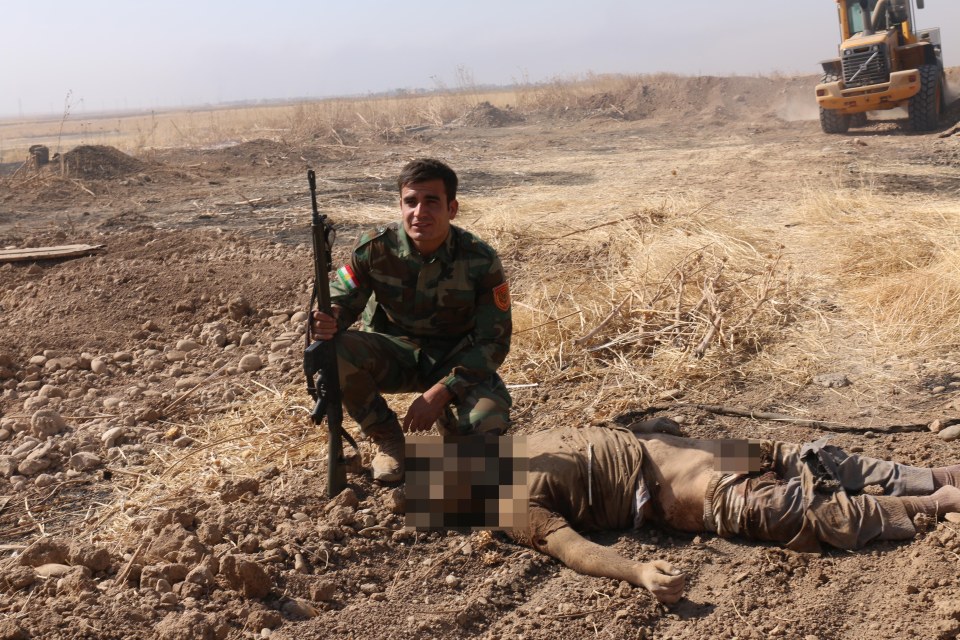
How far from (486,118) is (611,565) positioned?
23580 mm

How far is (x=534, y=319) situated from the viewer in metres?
5.27

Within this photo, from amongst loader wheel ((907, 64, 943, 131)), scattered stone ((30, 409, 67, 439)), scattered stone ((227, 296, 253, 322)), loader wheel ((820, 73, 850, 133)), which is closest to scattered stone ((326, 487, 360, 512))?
scattered stone ((30, 409, 67, 439))

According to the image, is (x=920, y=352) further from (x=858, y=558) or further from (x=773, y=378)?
(x=858, y=558)

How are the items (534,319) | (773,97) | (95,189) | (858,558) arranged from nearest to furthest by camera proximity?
(858,558) < (534,319) < (95,189) < (773,97)

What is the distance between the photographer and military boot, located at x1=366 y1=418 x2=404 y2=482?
353 cm

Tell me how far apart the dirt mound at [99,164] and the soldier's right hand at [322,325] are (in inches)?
438

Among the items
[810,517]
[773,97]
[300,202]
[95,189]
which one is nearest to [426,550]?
[810,517]

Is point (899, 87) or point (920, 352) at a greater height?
point (899, 87)

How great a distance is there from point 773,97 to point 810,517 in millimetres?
29021

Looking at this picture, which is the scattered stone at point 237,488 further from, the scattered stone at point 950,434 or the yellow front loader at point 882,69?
the yellow front loader at point 882,69

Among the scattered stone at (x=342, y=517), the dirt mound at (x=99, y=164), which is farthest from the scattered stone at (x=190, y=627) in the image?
the dirt mound at (x=99, y=164)

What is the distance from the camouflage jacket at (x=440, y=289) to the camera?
3492 mm

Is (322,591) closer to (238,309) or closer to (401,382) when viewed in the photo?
(401,382)

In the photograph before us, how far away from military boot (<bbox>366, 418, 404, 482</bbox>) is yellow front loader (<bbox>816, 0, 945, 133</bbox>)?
13693 millimetres
